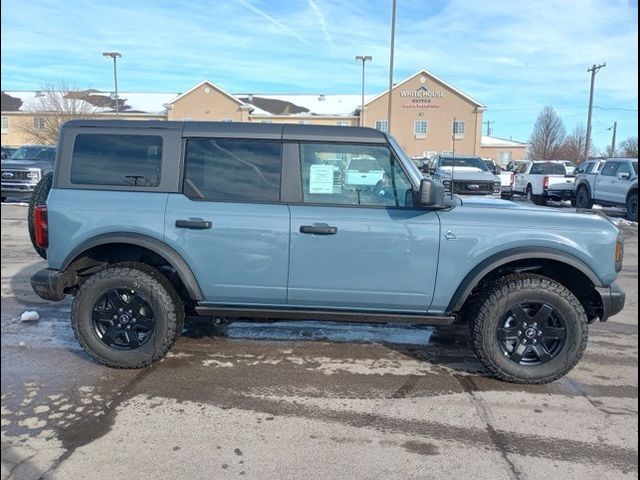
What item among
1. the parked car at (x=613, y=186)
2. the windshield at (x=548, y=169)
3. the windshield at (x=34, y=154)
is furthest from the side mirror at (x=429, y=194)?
the windshield at (x=548, y=169)

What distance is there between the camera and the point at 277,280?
3947 millimetres

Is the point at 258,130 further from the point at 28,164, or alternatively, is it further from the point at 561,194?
the point at 561,194

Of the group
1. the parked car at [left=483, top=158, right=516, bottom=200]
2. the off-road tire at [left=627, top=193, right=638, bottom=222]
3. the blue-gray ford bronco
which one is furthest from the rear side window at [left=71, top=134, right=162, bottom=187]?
the parked car at [left=483, top=158, right=516, bottom=200]

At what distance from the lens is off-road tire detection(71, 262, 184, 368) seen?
399 cm

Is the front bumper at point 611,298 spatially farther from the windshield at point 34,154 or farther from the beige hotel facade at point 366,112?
the beige hotel facade at point 366,112

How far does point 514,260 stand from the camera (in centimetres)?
385

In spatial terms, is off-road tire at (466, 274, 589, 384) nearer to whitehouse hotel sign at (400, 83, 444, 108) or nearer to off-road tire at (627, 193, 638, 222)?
off-road tire at (627, 193, 638, 222)

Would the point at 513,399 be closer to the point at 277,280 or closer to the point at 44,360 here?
the point at 277,280

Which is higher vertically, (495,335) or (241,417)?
(495,335)

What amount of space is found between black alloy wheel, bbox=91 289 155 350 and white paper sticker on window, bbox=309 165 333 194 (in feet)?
5.31

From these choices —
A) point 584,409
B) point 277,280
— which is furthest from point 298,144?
point 584,409

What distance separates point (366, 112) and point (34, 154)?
3630cm

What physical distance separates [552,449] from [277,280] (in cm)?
215

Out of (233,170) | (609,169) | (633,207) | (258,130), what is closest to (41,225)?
(233,170)
